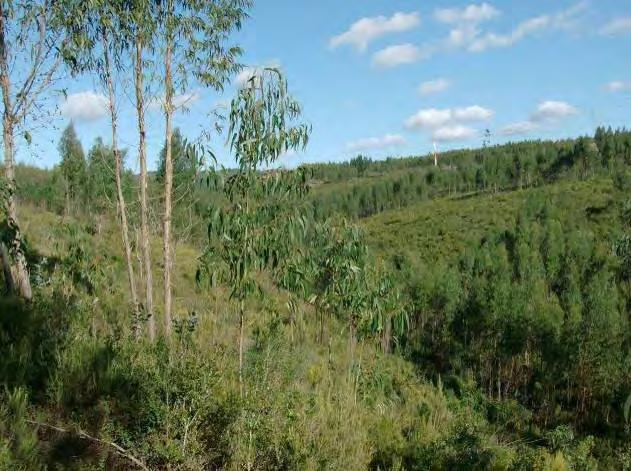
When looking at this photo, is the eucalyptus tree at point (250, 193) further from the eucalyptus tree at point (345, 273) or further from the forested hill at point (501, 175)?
the forested hill at point (501, 175)

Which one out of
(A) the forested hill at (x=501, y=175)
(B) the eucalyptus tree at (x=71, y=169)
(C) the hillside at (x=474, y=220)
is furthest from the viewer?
(A) the forested hill at (x=501, y=175)

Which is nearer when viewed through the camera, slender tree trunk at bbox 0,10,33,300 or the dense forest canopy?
the dense forest canopy

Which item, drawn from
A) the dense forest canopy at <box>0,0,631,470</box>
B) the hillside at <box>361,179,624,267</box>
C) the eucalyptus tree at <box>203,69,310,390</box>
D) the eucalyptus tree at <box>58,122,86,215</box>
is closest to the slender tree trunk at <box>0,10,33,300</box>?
the dense forest canopy at <box>0,0,631,470</box>

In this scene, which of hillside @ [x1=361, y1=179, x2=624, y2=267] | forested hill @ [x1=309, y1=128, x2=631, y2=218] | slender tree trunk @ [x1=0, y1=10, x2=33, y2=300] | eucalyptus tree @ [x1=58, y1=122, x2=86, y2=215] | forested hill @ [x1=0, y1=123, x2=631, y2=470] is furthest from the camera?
forested hill @ [x1=309, y1=128, x2=631, y2=218]

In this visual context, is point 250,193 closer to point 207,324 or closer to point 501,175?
point 207,324

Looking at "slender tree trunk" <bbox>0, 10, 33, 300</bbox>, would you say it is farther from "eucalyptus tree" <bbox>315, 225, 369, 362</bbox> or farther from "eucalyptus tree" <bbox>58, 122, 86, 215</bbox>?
"eucalyptus tree" <bbox>58, 122, 86, 215</bbox>

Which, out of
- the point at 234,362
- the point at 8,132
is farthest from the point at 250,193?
the point at 8,132

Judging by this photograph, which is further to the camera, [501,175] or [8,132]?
[501,175]

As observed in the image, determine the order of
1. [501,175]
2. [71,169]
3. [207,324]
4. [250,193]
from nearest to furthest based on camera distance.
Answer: [250,193] < [207,324] < [71,169] < [501,175]

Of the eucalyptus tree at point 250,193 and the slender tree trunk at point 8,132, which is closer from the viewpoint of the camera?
the eucalyptus tree at point 250,193

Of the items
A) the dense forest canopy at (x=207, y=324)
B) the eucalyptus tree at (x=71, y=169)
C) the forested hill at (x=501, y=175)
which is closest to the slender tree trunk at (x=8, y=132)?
the dense forest canopy at (x=207, y=324)

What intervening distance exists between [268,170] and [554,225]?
6214 cm

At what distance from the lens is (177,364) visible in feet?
15.0

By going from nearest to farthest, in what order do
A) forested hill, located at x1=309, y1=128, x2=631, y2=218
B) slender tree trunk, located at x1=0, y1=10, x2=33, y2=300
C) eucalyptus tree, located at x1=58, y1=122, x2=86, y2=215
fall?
1. slender tree trunk, located at x1=0, y1=10, x2=33, y2=300
2. eucalyptus tree, located at x1=58, y1=122, x2=86, y2=215
3. forested hill, located at x1=309, y1=128, x2=631, y2=218
